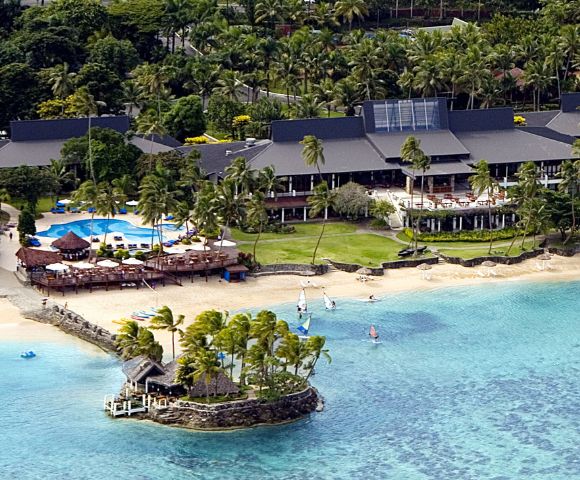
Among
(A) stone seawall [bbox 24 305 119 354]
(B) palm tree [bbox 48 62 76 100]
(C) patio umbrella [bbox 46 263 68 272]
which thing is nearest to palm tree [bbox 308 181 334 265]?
(C) patio umbrella [bbox 46 263 68 272]

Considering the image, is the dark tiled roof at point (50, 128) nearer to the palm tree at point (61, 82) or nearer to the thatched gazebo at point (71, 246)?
the palm tree at point (61, 82)

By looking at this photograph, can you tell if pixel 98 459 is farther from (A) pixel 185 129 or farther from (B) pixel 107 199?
(A) pixel 185 129

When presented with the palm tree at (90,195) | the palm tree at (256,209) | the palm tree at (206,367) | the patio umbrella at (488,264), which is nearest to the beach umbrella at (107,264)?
the palm tree at (90,195)

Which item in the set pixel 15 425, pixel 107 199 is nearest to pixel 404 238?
pixel 107 199

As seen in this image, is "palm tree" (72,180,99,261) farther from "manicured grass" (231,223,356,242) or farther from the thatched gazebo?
"manicured grass" (231,223,356,242)

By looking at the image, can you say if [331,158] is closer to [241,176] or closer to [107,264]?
[241,176]

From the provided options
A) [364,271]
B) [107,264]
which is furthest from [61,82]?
[364,271]
